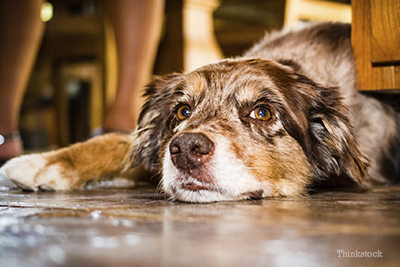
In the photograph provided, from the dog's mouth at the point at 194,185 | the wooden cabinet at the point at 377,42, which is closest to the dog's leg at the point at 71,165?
the dog's mouth at the point at 194,185

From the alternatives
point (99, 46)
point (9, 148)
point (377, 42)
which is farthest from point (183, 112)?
point (99, 46)

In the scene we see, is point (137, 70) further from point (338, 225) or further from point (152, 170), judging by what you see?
point (338, 225)

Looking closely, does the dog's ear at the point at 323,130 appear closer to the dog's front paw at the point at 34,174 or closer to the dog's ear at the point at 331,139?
the dog's ear at the point at 331,139

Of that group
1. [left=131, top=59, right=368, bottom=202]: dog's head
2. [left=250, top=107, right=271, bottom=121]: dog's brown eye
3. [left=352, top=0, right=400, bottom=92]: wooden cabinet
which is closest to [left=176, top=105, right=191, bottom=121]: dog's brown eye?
[left=131, top=59, right=368, bottom=202]: dog's head

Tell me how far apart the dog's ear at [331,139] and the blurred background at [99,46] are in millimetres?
3769

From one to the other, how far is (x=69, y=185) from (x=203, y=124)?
949mm

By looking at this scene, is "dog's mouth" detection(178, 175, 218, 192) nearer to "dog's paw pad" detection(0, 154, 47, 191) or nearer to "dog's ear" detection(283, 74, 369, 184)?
"dog's ear" detection(283, 74, 369, 184)

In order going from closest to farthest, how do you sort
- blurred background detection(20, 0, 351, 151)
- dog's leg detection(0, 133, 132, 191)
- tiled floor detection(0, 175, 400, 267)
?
tiled floor detection(0, 175, 400, 267), dog's leg detection(0, 133, 132, 191), blurred background detection(20, 0, 351, 151)

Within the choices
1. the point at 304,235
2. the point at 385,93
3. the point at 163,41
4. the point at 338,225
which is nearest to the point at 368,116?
the point at 385,93

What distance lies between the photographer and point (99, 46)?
26.1 ft

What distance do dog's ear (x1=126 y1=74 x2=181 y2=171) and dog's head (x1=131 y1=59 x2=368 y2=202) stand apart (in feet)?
0.04

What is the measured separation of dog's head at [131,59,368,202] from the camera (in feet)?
6.46

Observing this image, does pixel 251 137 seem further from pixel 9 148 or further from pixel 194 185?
pixel 9 148

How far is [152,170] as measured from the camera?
292 centimetres
